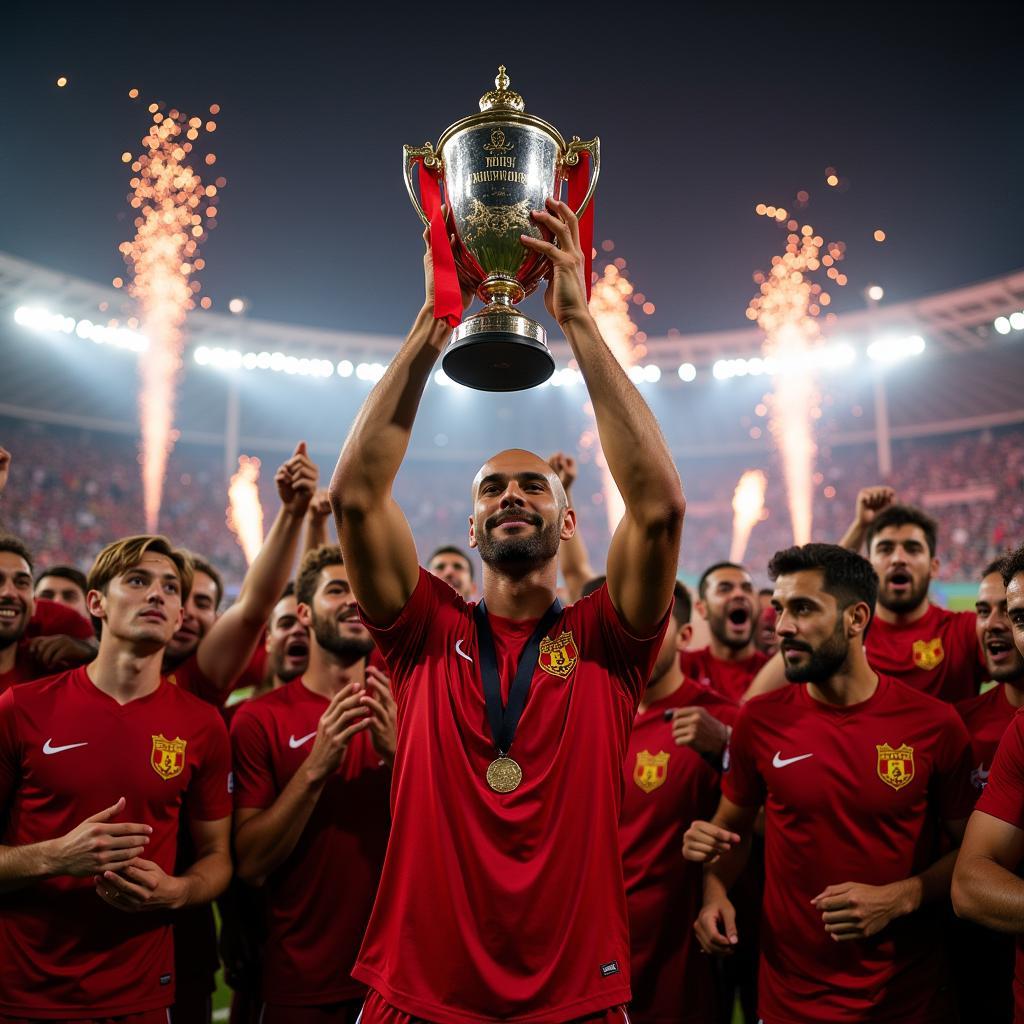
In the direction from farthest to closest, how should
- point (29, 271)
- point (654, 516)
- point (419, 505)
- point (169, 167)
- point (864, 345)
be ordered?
point (419, 505), point (864, 345), point (29, 271), point (169, 167), point (654, 516)

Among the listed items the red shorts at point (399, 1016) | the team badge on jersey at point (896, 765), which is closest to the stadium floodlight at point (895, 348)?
the team badge on jersey at point (896, 765)

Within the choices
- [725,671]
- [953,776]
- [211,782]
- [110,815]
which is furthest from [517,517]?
[725,671]

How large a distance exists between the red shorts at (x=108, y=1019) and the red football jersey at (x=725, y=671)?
3589 mm

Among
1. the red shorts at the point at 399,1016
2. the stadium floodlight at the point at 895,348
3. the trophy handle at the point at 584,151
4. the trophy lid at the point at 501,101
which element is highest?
the stadium floodlight at the point at 895,348

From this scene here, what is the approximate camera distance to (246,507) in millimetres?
33938

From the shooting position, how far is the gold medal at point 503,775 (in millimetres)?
2242

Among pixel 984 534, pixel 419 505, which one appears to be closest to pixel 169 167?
pixel 419 505

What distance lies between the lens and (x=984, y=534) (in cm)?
2608

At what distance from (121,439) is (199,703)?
31.3 metres

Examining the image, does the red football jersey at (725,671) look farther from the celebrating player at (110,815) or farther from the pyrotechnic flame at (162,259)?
the pyrotechnic flame at (162,259)

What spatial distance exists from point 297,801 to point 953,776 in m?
2.47

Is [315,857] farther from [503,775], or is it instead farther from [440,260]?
[440,260]

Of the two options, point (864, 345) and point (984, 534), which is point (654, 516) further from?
point (864, 345)

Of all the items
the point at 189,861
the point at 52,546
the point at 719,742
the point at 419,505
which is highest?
the point at 419,505
